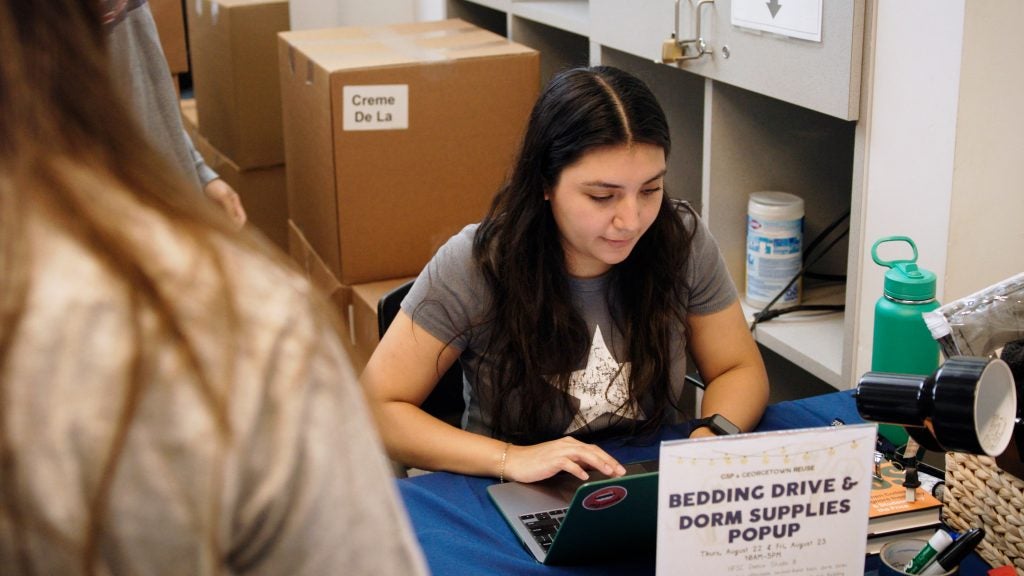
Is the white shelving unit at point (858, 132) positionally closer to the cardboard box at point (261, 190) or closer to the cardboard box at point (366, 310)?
the cardboard box at point (366, 310)

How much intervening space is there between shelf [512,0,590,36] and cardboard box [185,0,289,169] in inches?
33.0

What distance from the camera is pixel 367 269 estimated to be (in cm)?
253

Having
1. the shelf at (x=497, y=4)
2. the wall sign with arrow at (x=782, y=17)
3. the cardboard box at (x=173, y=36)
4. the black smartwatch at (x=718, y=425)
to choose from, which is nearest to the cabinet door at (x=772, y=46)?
the wall sign with arrow at (x=782, y=17)

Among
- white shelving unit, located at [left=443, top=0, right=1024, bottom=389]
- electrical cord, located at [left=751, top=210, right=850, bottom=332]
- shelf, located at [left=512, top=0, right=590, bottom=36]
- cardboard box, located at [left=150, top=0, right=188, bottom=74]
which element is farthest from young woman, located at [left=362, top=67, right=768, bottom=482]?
cardboard box, located at [left=150, top=0, right=188, bottom=74]

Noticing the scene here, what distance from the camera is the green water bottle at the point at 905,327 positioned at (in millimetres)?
1479

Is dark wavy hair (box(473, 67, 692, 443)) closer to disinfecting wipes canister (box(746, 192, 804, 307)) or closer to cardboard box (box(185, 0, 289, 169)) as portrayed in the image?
disinfecting wipes canister (box(746, 192, 804, 307))

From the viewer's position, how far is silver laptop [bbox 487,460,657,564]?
110 centimetres

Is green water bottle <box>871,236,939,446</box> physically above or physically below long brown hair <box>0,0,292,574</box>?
below

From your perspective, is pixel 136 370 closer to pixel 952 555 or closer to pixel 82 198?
pixel 82 198

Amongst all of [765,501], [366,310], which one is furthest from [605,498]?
[366,310]

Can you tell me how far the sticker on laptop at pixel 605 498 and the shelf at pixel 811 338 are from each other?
0.85 m

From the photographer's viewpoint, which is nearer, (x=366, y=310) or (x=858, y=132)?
(x=858, y=132)

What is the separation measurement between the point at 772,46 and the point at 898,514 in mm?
891

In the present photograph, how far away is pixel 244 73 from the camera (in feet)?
10.5
